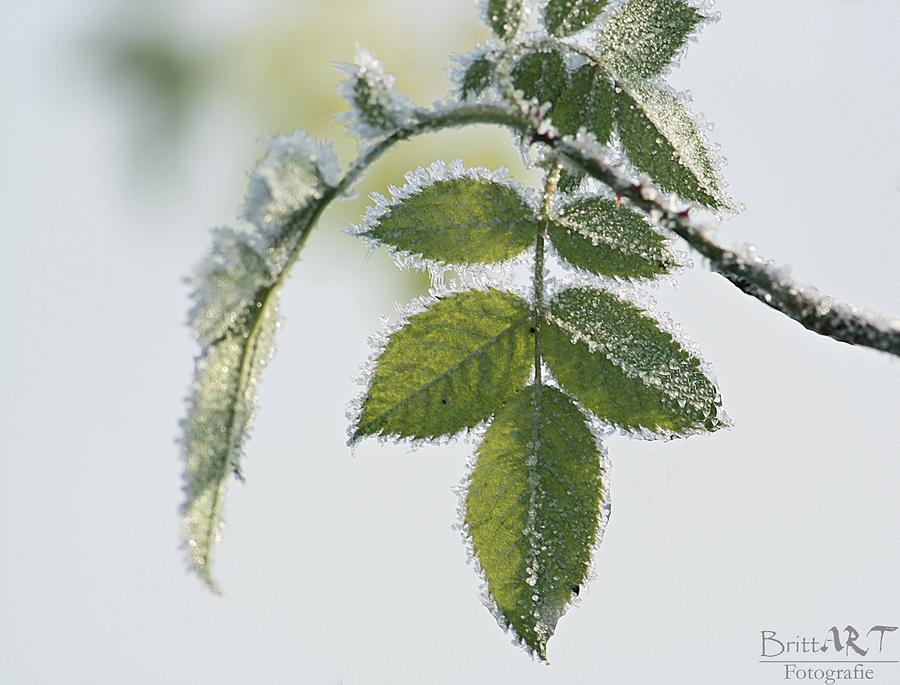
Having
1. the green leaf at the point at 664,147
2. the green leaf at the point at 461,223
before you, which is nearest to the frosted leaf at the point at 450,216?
the green leaf at the point at 461,223

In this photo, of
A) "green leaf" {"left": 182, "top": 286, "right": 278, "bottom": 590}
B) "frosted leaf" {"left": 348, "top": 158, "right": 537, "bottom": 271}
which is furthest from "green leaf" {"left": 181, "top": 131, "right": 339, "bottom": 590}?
"frosted leaf" {"left": 348, "top": 158, "right": 537, "bottom": 271}

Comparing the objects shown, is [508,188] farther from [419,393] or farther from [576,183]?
[419,393]

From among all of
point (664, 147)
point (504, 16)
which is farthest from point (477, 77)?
point (664, 147)

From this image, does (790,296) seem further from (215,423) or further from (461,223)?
(215,423)

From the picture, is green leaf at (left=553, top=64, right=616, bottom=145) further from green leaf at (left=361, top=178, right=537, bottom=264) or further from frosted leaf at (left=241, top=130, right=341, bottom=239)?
frosted leaf at (left=241, top=130, right=341, bottom=239)

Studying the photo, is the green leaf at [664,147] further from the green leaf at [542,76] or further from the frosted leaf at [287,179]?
the frosted leaf at [287,179]

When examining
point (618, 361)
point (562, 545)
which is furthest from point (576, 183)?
point (562, 545)
